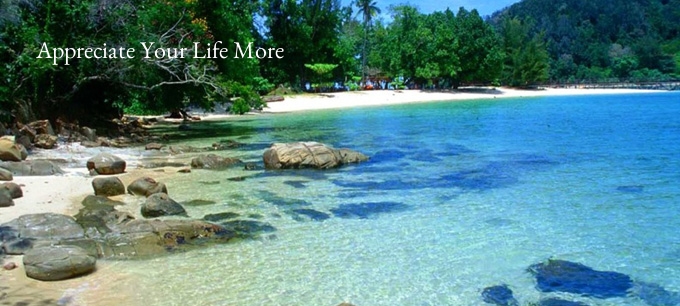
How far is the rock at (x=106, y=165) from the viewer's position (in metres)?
15.0

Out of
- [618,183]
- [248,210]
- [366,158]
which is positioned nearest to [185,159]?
[366,158]

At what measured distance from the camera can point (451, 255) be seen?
8805 millimetres

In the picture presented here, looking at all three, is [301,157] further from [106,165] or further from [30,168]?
[30,168]

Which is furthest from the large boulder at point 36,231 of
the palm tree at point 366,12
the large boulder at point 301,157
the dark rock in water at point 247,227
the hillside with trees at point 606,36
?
the hillside with trees at point 606,36

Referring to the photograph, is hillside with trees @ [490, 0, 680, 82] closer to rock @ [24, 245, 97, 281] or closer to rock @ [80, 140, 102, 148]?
rock @ [80, 140, 102, 148]

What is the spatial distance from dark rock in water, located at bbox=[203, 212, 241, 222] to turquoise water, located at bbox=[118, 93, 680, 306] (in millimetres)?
212

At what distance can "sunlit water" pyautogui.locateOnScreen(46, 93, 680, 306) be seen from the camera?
750cm

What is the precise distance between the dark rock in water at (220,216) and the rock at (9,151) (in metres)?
6.80

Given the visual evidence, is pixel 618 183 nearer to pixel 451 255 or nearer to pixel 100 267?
pixel 451 255

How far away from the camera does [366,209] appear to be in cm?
1166

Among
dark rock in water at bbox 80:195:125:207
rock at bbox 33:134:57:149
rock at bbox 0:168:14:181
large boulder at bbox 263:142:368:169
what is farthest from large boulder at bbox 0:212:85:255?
rock at bbox 33:134:57:149

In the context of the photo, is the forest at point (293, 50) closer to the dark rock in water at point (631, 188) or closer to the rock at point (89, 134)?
the rock at point (89, 134)

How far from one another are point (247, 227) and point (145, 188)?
3339 millimetres

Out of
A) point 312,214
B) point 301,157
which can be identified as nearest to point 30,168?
point 301,157
